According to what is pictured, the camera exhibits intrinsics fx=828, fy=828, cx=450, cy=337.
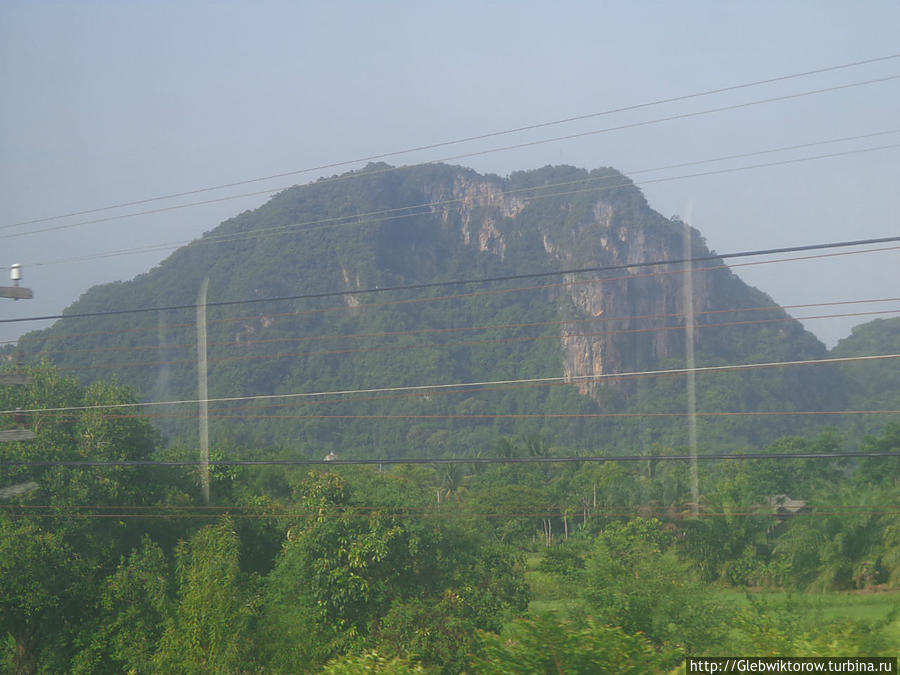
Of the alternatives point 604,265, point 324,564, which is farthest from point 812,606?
point 604,265

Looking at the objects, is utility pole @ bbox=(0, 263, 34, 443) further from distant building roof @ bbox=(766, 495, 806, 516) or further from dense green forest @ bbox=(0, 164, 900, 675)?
distant building roof @ bbox=(766, 495, 806, 516)

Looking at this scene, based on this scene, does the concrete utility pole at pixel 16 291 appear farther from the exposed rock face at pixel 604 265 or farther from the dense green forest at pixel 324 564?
the exposed rock face at pixel 604 265

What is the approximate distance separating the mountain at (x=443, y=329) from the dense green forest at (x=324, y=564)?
4.08 meters

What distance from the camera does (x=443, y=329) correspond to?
183 ft

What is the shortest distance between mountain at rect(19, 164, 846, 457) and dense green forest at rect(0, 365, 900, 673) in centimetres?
408

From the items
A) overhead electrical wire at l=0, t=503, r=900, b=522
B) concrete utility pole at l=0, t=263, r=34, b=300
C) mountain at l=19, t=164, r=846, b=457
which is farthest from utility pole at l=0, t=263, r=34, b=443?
mountain at l=19, t=164, r=846, b=457

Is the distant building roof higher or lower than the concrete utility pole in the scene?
lower

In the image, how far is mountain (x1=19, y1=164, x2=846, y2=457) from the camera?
181 feet

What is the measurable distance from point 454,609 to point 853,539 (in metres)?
12.1

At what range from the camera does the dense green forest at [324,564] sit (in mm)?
15484

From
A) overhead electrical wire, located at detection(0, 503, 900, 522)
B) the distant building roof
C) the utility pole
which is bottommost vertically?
the distant building roof

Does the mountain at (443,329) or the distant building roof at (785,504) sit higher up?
the mountain at (443,329)

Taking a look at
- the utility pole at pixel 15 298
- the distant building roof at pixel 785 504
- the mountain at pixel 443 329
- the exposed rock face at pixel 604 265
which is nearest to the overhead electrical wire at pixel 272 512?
the distant building roof at pixel 785 504

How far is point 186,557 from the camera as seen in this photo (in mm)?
21125
